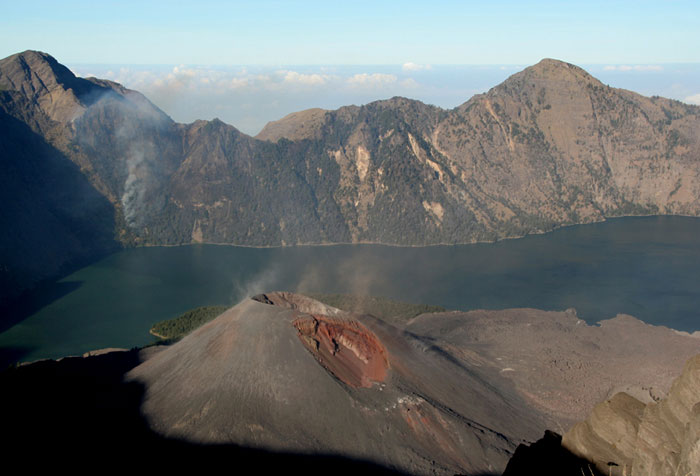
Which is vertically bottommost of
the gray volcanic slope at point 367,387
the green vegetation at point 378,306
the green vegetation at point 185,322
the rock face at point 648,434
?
the green vegetation at point 185,322

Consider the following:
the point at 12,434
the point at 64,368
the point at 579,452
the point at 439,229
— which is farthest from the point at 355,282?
the point at 579,452

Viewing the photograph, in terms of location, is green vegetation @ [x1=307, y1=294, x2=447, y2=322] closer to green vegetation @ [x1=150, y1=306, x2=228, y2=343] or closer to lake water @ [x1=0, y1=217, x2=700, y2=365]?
lake water @ [x1=0, y1=217, x2=700, y2=365]

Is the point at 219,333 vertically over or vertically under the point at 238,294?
over

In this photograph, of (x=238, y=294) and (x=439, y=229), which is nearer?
(x=238, y=294)

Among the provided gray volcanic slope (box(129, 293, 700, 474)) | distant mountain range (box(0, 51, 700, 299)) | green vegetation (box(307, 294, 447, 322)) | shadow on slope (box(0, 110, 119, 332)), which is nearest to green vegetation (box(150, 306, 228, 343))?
green vegetation (box(307, 294, 447, 322))

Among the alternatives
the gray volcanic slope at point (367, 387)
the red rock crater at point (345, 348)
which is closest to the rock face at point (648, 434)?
the gray volcanic slope at point (367, 387)

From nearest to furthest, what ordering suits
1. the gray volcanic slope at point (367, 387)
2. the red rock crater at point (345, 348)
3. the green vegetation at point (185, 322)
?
the gray volcanic slope at point (367, 387) < the red rock crater at point (345, 348) < the green vegetation at point (185, 322)

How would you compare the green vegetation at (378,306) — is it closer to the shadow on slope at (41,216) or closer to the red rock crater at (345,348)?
the red rock crater at (345,348)

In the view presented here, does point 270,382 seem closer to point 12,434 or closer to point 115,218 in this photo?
point 12,434
